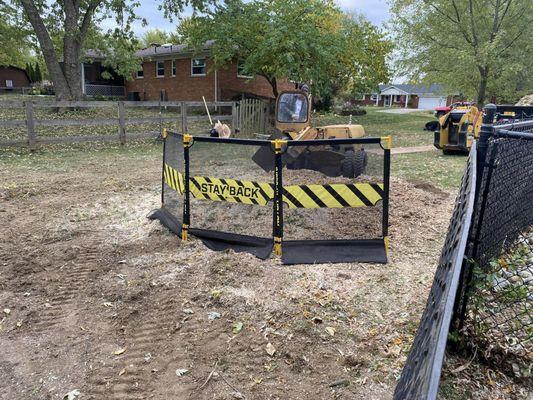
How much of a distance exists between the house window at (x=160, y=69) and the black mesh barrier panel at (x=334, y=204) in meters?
25.0

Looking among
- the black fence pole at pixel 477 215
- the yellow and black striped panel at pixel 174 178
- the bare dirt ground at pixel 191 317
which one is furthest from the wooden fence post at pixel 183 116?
the black fence pole at pixel 477 215

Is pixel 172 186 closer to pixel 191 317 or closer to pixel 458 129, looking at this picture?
pixel 191 317

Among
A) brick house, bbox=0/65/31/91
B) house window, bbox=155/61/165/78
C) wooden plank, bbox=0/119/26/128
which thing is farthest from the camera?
brick house, bbox=0/65/31/91

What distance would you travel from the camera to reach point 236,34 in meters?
18.7

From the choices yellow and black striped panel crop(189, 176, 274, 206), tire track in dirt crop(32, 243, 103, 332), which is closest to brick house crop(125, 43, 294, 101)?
yellow and black striped panel crop(189, 176, 274, 206)

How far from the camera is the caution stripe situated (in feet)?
16.3

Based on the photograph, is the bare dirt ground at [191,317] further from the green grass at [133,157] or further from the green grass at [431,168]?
the green grass at [133,157]

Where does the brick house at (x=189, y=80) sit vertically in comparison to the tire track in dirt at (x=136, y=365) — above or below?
above

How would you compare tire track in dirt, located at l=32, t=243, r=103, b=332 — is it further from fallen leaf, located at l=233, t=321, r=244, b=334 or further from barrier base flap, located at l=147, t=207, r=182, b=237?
fallen leaf, located at l=233, t=321, r=244, b=334

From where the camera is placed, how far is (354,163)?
6535 mm

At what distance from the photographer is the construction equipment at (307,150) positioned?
582cm

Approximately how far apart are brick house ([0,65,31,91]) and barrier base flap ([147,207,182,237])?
49149 mm

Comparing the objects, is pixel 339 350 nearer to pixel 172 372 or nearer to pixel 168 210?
pixel 172 372

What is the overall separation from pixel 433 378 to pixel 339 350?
230cm
